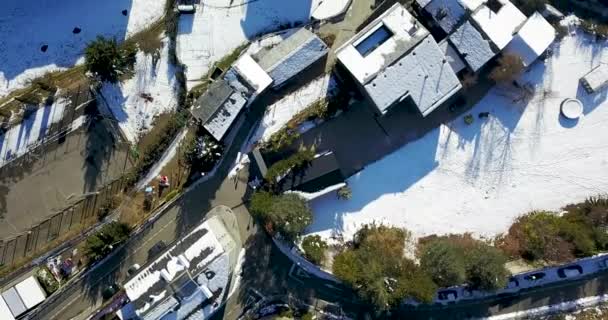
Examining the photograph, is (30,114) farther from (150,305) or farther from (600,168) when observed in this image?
(600,168)

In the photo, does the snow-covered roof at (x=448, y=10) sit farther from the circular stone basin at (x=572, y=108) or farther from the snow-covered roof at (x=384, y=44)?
the circular stone basin at (x=572, y=108)

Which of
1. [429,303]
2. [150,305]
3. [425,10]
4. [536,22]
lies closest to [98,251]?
[150,305]

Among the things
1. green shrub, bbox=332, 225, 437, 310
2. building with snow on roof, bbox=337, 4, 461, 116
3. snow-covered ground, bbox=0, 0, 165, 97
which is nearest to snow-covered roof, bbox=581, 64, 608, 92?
building with snow on roof, bbox=337, 4, 461, 116

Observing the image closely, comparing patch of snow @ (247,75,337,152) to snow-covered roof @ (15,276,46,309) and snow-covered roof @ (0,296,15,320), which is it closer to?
snow-covered roof @ (15,276,46,309)

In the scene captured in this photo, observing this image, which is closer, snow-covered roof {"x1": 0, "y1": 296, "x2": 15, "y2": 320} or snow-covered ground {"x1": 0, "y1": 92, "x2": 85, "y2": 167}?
snow-covered roof {"x1": 0, "y1": 296, "x2": 15, "y2": 320}

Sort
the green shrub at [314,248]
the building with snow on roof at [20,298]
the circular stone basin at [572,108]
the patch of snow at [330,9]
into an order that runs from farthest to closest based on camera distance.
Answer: the patch of snow at [330,9], the circular stone basin at [572,108], the building with snow on roof at [20,298], the green shrub at [314,248]

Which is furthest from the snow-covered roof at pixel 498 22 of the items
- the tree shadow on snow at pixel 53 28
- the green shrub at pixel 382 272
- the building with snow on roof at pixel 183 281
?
the tree shadow on snow at pixel 53 28

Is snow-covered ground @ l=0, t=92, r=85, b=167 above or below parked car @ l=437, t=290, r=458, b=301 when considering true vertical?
above
